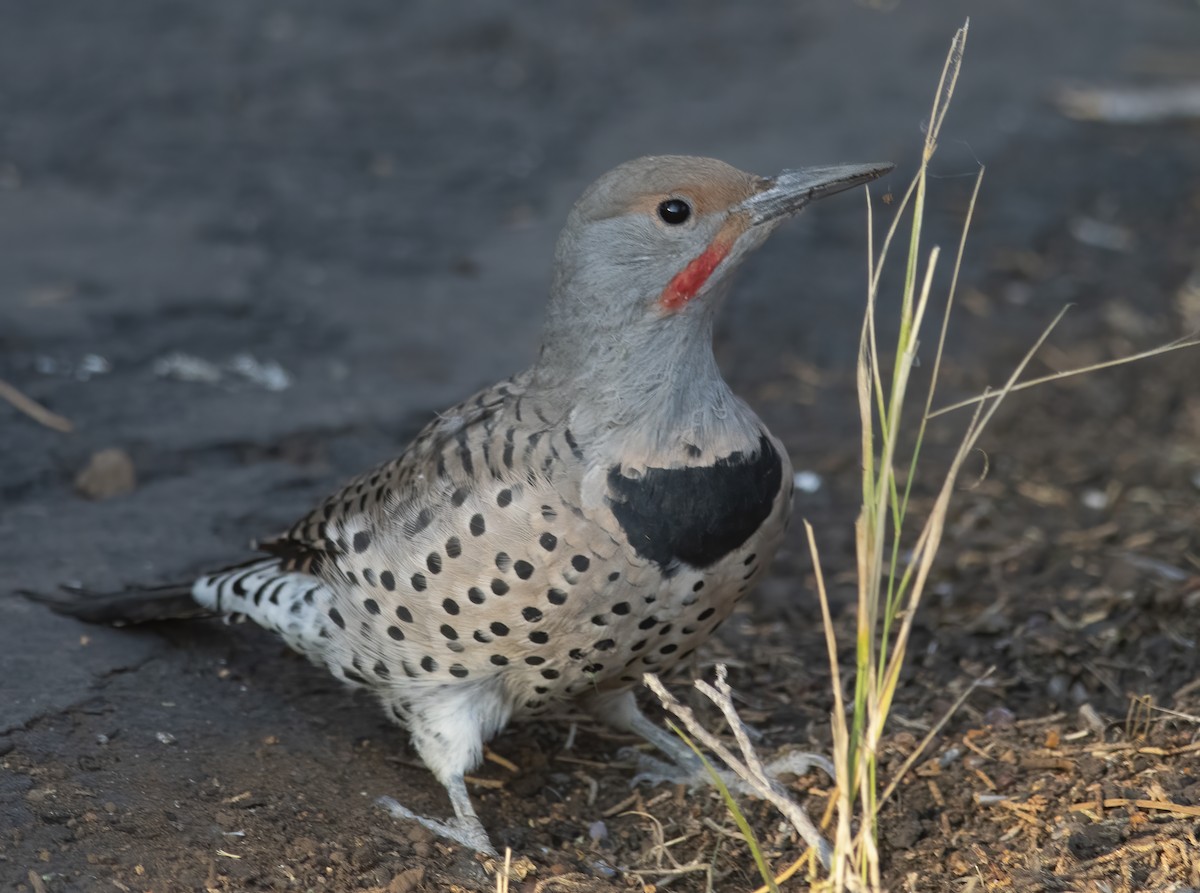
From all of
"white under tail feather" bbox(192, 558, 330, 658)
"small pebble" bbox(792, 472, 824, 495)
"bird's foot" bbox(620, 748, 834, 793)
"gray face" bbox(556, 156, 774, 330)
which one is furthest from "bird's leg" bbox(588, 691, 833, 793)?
"small pebble" bbox(792, 472, 824, 495)

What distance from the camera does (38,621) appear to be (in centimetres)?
419

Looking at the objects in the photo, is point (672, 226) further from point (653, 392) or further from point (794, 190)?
point (653, 392)

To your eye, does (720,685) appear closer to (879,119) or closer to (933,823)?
(933,823)

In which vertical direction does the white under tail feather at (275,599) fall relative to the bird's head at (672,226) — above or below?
below

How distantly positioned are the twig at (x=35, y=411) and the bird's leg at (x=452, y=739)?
2.35 metres

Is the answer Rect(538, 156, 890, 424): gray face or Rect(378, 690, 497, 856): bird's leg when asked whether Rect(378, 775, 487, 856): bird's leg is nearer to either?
Rect(378, 690, 497, 856): bird's leg

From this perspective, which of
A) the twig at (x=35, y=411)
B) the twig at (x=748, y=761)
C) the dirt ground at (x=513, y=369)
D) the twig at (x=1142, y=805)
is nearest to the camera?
the twig at (x=748, y=761)

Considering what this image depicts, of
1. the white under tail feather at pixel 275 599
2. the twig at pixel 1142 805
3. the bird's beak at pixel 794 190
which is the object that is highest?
the bird's beak at pixel 794 190

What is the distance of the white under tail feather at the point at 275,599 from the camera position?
3.99 metres

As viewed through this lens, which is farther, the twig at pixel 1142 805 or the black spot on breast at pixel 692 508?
the black spot on breast at pixel 692 508

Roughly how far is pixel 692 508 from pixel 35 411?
3156 mm

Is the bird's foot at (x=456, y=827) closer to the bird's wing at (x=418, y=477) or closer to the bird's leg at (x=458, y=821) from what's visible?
the bird's leg at (x=458, y=821)

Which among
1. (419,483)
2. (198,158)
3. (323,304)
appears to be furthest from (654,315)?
(198,158)

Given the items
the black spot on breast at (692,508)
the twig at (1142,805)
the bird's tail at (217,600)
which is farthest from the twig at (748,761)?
the bird's tail at (217,600)
